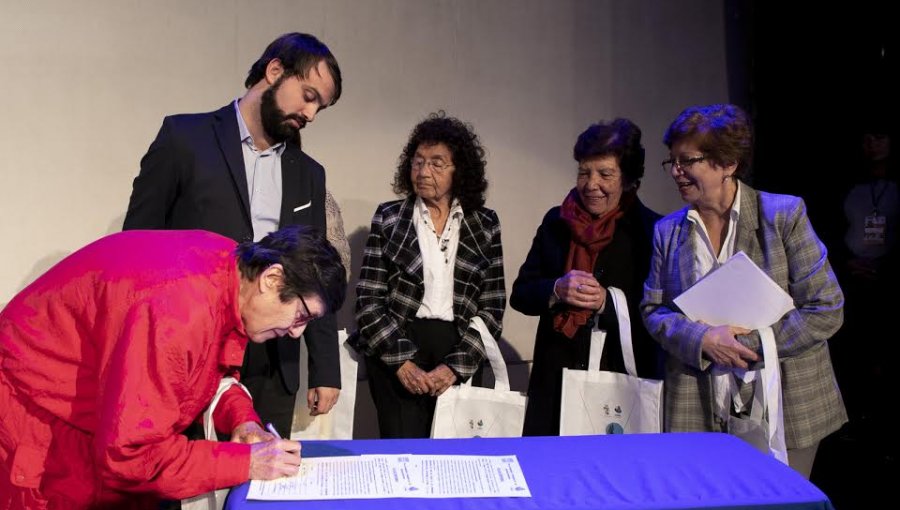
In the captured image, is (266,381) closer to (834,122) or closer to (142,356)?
(142,356)

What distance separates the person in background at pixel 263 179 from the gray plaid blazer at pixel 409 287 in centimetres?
26

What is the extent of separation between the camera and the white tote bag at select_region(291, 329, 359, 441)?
9.11 feet

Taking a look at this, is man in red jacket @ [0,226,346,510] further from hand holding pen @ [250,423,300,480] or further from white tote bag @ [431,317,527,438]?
white tote bag @ [431,317,527,438]

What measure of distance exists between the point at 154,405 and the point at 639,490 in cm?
91

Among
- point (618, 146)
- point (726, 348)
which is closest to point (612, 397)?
point (726, 348)

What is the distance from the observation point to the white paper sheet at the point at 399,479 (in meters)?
1.60

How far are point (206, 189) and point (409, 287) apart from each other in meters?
0.78

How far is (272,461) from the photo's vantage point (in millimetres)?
1664

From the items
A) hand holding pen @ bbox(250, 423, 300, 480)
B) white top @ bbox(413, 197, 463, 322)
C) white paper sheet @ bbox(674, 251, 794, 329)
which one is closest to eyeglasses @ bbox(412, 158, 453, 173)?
white top @ bbox(413, 197, 463, 322)

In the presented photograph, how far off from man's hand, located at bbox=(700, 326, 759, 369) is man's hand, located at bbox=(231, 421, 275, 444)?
1168 millimetres

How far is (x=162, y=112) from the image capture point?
3621mm

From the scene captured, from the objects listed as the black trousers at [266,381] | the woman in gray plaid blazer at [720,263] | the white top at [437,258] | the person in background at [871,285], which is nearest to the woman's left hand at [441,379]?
the white top at [437,258]

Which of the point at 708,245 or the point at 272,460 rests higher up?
the point at 708,245

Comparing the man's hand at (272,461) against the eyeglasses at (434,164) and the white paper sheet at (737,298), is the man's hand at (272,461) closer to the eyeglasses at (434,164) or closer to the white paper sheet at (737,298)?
the white paper sheet at (737,298)
